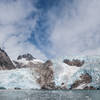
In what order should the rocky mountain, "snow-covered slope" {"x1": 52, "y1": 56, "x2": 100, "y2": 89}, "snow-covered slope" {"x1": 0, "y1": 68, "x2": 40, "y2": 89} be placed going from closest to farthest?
1. "snow-covered slope" {"x1": 0, "y1": 68, "x2": 40, "y2": 89}
2. the rocky mountain
3. "snow-covered slope" {"x1": 52, "y1": 56, "x2": 100, "y2": 89}

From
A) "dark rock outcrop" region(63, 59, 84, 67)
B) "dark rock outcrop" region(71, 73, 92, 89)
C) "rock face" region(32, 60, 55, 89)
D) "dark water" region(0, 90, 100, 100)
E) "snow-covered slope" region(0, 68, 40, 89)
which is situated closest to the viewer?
"dark water" region(0, 90, 100, 100)

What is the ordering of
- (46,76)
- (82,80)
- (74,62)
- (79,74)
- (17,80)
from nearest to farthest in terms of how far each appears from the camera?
(17,80)
(82,80)
(79,74)
(46,76)
(74,62)

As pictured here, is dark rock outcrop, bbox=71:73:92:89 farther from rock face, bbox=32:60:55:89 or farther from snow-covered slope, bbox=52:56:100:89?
rock face, bbox=32:60:55:89

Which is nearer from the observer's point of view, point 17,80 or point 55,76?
point 17,80

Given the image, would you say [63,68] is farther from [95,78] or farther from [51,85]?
[95,78]

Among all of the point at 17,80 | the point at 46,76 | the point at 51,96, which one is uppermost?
the point at 46,76

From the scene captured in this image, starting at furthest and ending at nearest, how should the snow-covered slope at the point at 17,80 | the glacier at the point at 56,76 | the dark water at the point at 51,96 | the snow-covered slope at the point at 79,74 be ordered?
1. the snow-covered slope at the point at 79,74
2. the glacier at the point at 56,76
3. the snow-covered slope at the point at 17,80
4. the dark water at the point at 51,96

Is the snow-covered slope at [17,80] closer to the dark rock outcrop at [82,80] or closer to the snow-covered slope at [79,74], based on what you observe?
the snow-covered slope at [79,74]

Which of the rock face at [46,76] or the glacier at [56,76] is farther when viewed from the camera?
the rock face at [46,76]

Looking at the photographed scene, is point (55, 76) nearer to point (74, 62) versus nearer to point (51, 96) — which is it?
point (74, 62)

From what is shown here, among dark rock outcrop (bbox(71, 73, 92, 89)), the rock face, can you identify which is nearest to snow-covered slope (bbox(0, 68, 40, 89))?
the rock face

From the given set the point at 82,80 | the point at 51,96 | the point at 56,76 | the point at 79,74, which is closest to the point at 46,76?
the point at 56,76

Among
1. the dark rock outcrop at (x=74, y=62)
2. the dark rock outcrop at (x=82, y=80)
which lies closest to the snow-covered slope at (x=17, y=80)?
the dark rock outcrop at (x=82, y=80)

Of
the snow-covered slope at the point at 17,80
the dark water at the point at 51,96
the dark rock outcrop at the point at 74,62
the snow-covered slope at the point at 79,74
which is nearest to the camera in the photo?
the dark water at the point at 51,96
